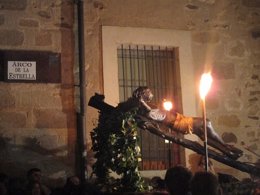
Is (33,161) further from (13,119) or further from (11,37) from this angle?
(11,37)

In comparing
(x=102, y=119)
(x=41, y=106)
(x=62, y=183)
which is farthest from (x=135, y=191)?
(x=41, y=106)

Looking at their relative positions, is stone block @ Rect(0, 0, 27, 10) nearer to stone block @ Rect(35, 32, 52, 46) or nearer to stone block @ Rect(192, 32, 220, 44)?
stone block @ Rect(35, 32, 52, 46)

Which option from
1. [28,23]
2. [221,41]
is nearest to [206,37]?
[221,41]

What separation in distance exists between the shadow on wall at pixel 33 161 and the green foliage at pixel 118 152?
4.19ft

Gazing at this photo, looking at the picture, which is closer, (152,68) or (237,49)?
(152,68)

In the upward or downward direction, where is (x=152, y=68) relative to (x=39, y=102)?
upward

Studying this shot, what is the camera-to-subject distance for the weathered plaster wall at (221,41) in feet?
25.8

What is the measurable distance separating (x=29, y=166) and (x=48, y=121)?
0.69 meters

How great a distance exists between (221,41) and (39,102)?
323 centimetres

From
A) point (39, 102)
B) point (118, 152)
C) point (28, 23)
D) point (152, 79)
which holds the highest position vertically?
point (28, 23)

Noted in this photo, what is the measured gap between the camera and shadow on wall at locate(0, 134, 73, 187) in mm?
6910

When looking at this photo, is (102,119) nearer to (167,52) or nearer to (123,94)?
(123,94)

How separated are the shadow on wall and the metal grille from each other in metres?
1.28

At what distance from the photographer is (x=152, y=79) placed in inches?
316
